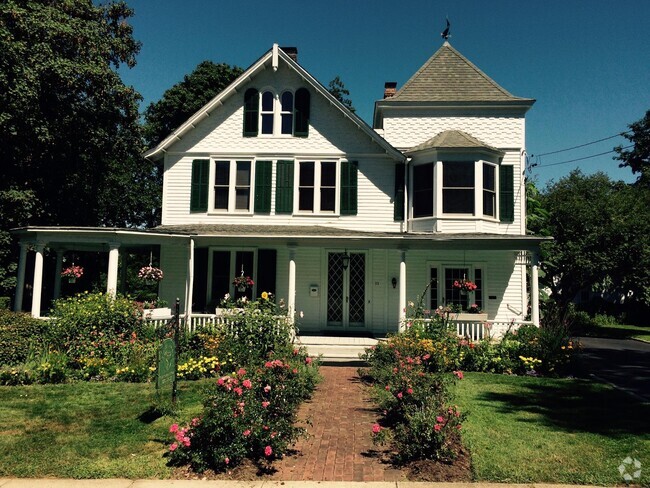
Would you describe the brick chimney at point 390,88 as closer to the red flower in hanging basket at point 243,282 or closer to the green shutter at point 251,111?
the green shutter at point 251,111

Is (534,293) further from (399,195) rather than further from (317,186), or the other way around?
(317,186)

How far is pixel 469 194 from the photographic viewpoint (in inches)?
597

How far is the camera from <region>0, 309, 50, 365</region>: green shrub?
10.2m

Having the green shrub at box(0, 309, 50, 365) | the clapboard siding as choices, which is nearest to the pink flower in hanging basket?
the clapboard siding

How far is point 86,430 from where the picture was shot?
22.2ft

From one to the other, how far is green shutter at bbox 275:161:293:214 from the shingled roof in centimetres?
471

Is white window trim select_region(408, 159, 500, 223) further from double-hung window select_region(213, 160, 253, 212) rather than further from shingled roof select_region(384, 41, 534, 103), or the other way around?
double-hung window select_region(213, 160, 253, 212)

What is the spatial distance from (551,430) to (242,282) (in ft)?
34.0

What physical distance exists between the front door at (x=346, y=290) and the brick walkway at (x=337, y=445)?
5957 millimetres

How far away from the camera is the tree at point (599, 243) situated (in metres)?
21.5

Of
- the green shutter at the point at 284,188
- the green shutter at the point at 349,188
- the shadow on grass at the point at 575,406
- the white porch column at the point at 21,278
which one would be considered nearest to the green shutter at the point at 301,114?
the green shutter at the point at 284,188

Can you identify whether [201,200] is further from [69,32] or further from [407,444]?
[407,444]

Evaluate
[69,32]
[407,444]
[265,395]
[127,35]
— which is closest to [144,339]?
[265,395]

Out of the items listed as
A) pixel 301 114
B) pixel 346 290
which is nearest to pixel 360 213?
pixel 346 290
